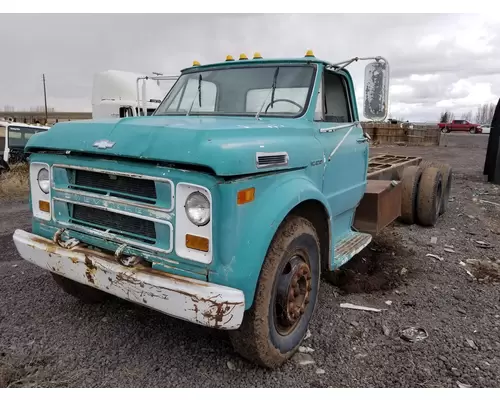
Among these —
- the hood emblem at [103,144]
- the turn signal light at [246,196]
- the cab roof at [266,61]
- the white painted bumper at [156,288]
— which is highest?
the cab roof at [266,61]

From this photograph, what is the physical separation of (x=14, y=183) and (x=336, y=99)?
8167 mm

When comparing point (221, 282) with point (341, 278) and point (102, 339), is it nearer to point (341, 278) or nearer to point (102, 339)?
point (102, 339)

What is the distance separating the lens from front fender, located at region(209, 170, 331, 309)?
2250 millimetres

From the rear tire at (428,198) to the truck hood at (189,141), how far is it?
378cm

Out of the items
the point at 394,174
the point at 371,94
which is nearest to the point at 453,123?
the point at 394,174

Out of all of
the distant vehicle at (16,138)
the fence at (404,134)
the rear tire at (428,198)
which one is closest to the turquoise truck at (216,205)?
the rear tire at (428,198)

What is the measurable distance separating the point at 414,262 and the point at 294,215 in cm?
261

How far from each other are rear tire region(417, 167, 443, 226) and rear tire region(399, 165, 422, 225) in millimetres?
69

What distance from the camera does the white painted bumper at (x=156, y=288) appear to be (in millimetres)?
2227

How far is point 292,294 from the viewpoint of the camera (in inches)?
110

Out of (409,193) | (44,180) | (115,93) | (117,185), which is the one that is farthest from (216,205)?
(115,93)

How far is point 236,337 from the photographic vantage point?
2609 mm

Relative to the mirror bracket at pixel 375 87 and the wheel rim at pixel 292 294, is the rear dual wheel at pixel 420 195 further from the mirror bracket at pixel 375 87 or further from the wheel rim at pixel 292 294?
the wheel rim at pixel 292 294

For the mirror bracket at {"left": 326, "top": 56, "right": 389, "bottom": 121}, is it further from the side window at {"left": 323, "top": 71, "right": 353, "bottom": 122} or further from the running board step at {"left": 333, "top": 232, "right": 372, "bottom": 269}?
the running board step at {"left": 333, "top": 232, "right": 372, "bottom": 269}
